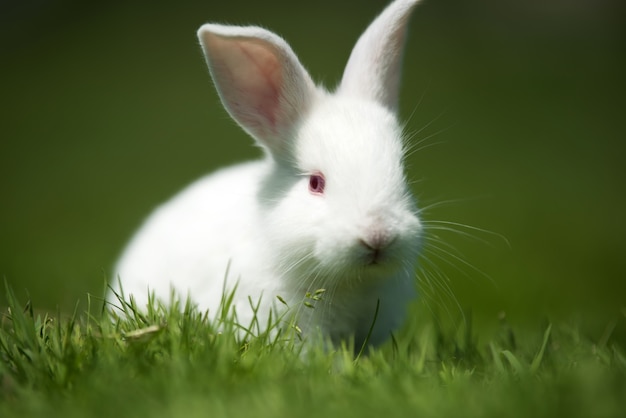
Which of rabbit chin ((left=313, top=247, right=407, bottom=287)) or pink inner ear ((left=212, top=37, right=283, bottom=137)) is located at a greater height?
pink inner ear ((left=212, top=37, right=283, bottom=137))

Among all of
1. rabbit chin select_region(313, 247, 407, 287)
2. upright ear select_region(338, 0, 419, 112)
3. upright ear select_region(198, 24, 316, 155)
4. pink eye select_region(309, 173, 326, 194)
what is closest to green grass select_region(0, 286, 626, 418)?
rabbit chin select_region(313, 247, 407, 287)

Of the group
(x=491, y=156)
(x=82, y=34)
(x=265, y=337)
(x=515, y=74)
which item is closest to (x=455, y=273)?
(x=265, y=337)

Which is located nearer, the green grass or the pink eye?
the green grass

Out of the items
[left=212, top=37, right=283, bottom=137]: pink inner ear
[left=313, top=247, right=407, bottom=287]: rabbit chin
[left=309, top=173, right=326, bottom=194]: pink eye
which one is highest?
[left=212, top=37, right=283, bottom=137]: pink inner ear

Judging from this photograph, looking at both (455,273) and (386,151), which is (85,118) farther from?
(386,151)

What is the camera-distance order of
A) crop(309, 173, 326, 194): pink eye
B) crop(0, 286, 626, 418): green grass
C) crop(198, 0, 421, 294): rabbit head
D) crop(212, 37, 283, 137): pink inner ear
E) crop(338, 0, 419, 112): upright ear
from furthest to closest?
crop(338, 0, 419, 112): upright ear → crop(212, 37, 283, 137): pink inner ear → crop(309, 173, 326, 194): pink eye → crop(198, 0, 421, 294): rabbit head → crop(0, 286, 626, 418): green grass

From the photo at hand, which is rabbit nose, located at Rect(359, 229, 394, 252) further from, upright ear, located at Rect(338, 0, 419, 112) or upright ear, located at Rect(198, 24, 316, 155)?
upright ear, located at Rect(338, 0, 419, 112)

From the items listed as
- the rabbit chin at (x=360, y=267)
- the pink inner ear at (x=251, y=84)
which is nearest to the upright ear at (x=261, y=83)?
the pink inner ear at (x=251, y=84)

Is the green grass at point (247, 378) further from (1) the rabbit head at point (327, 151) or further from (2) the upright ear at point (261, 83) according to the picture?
(2) the upright ear at point (261, 83)
